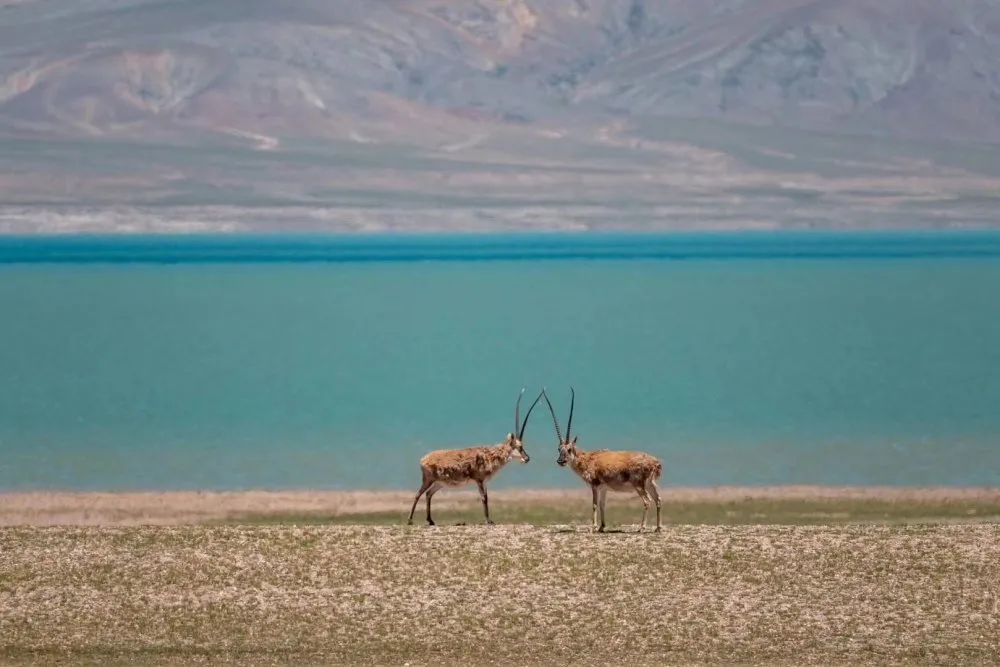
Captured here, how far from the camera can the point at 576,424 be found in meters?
50.6

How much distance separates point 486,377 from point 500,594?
47.3m

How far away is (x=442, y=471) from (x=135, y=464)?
17800 millimetres

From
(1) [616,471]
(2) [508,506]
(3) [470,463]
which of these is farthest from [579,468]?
(2) [508,506]

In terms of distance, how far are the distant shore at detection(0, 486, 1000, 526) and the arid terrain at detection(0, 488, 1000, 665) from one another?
658 cm

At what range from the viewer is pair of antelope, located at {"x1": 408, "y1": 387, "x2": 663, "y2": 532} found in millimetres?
23781

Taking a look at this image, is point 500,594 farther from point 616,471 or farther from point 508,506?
point 508,506

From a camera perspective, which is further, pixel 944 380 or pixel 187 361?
pixel 187 361

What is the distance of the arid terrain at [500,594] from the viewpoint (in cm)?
1936

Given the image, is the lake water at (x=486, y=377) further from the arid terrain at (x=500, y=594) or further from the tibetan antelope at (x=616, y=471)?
the arid terrain at (x=500, y=594)

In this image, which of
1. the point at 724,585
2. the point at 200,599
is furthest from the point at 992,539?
the point at 200,599

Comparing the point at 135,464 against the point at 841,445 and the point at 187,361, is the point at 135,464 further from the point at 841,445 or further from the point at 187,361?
the point at 187,361

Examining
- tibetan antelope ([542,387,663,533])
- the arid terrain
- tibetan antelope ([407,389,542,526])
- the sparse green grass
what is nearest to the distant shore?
tibetan antelope ([407,389,542,526])

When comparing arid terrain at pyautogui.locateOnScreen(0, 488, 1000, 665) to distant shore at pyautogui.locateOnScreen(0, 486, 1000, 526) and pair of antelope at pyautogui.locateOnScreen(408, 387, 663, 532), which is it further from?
distant shore at pyautogui.locateOnScreen(0, 486, 1000, 526)

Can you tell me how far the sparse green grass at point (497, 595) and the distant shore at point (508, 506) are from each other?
686 cm
